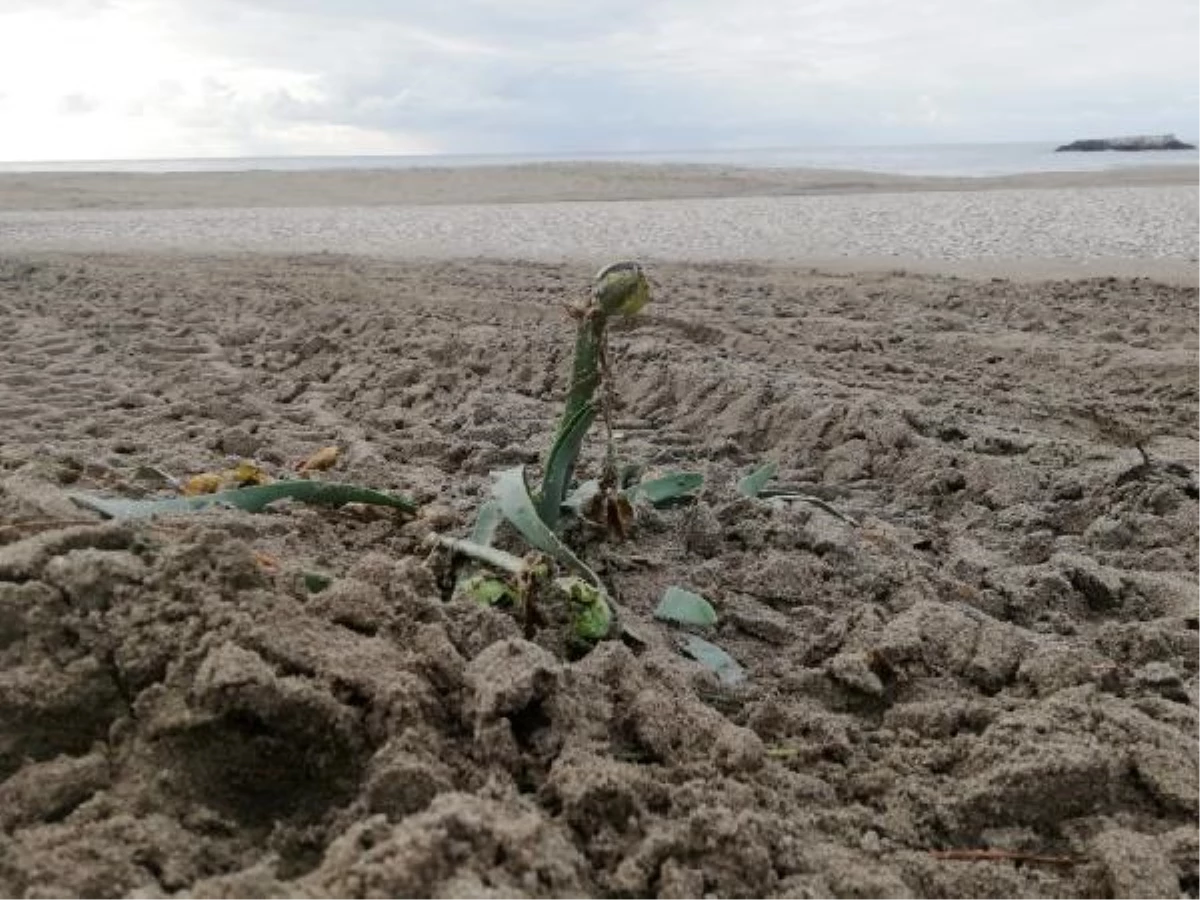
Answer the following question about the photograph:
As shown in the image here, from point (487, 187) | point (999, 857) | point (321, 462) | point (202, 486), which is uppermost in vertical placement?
point (487, 187)

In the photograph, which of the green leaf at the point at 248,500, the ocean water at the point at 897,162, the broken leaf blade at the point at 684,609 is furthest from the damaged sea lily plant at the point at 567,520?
the ocean water at the point at 897,162

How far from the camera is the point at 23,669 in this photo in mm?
1439

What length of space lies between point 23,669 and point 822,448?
2.67 metres

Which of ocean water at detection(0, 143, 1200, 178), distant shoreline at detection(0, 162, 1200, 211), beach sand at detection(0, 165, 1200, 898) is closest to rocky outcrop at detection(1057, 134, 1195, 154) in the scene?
ocean water at detection(0, 143, 1200, 178)

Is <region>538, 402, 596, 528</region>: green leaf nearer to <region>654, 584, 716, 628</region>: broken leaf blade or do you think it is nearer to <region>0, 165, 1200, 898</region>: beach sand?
<region>0, 165, 1200, 898</region>: beach sand

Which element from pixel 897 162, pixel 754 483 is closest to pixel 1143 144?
pixel 897 162

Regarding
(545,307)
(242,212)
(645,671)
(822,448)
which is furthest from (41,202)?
(645,671)

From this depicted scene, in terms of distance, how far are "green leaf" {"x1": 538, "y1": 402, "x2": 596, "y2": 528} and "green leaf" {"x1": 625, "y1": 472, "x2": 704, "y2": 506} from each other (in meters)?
0.27

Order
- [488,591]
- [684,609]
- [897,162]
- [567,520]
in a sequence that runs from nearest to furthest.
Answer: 1. [488,591]
2. [684,609]
3. [567,520]
4. [897,162]

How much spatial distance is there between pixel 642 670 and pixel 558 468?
66 cm

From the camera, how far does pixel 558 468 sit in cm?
235

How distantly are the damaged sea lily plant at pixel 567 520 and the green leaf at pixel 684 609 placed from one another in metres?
0.12

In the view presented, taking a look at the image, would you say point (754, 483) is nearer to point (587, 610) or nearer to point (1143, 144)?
point (587, 610)

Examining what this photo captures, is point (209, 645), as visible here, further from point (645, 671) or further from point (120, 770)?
point (645, 671)
